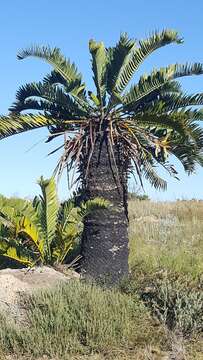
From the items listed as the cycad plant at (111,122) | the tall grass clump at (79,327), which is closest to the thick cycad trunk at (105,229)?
the cycad plant at (111,122)

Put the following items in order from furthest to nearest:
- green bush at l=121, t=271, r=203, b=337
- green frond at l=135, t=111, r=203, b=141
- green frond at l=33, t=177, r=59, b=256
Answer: green frond at l=33, t=177, r=59, b=256
green frond at l=135, t=111, r=203, b=141
green bush at l=121, t=271, r=203, b=337

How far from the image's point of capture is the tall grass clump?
897 cm

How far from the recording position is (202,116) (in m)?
13.1

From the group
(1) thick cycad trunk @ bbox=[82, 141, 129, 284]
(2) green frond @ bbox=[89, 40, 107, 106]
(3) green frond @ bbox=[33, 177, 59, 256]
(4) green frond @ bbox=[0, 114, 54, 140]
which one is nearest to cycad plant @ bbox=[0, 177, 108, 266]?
(3) green frond @ bbox=[33, 177, 59, 256]

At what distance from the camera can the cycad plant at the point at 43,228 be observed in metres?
12.6

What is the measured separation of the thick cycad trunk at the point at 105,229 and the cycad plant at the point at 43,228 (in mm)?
417

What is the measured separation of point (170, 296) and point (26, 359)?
2.87m

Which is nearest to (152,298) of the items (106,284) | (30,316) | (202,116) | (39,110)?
(106,284)

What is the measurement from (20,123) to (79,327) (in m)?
5.26

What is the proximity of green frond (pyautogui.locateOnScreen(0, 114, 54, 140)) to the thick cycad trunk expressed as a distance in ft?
4.26

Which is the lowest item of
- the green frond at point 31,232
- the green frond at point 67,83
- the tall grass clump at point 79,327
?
the tall grass clump at point 79,327

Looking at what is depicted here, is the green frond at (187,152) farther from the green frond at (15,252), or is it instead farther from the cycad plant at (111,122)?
the green frond at (15,252)

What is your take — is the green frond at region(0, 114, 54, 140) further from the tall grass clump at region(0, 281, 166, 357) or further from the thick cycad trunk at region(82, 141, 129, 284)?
the tall grass clump at region(0, 281, 166, 357)

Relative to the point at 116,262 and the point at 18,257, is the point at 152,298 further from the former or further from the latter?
the point at 18,257
